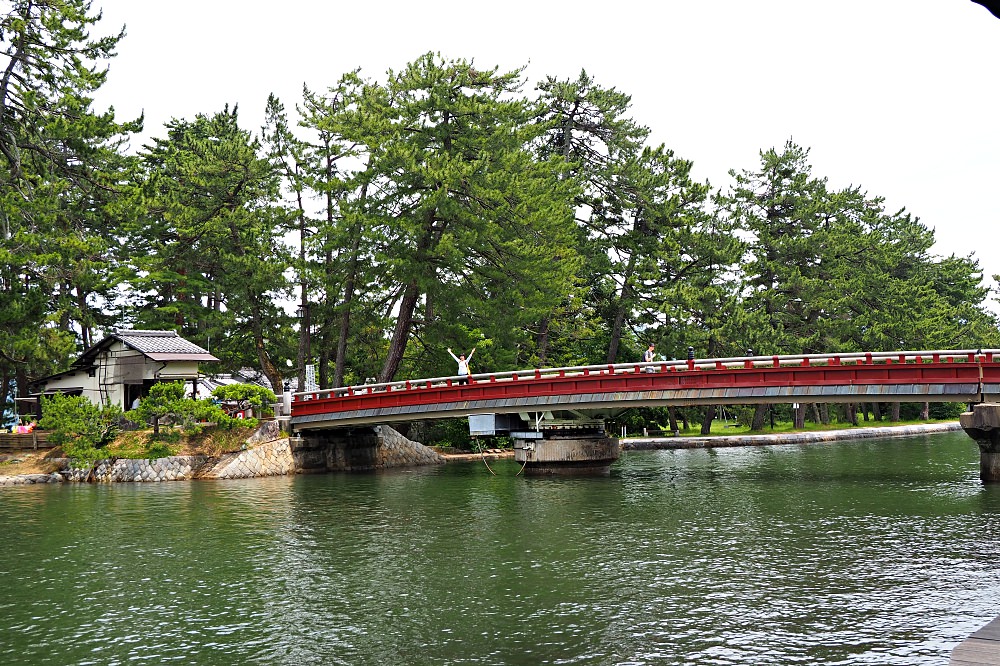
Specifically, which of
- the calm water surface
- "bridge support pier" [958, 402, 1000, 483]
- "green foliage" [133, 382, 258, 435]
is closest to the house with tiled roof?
"green foliage" [133, 382, 258, 435]

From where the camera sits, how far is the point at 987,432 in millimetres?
32594

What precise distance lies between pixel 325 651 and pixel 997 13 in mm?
12912

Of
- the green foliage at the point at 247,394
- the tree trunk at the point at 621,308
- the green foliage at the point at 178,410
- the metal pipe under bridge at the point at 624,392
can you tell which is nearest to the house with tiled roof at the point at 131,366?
the green foliage at the point at 178,410

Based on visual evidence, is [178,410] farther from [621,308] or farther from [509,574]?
[621,308]

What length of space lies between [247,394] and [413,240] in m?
12.0

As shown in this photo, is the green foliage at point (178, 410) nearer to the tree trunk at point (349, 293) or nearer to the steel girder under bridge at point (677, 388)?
the steel girder under bridge at point (677, 388)

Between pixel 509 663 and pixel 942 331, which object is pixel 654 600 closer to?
pixel 509 663

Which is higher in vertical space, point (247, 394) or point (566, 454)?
point (247, 394)

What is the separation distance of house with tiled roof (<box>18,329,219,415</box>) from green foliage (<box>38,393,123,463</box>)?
3318 millimetres

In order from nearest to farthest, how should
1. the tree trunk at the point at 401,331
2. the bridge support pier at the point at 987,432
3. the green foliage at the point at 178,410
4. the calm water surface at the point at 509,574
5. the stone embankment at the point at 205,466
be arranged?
the calm water surface at the point at 509,574 < the bridge support pier at the point at 987,432 < the stone embankment at the point at 205,466 < the green foliage at the point at 178,410 < the tree trunk at the point at 401,331

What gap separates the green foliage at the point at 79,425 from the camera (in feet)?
129

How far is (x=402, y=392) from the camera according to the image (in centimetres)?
4278

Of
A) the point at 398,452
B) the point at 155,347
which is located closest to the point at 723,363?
the point at 398,452

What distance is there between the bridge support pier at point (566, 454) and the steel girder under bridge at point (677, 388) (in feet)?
5.00
